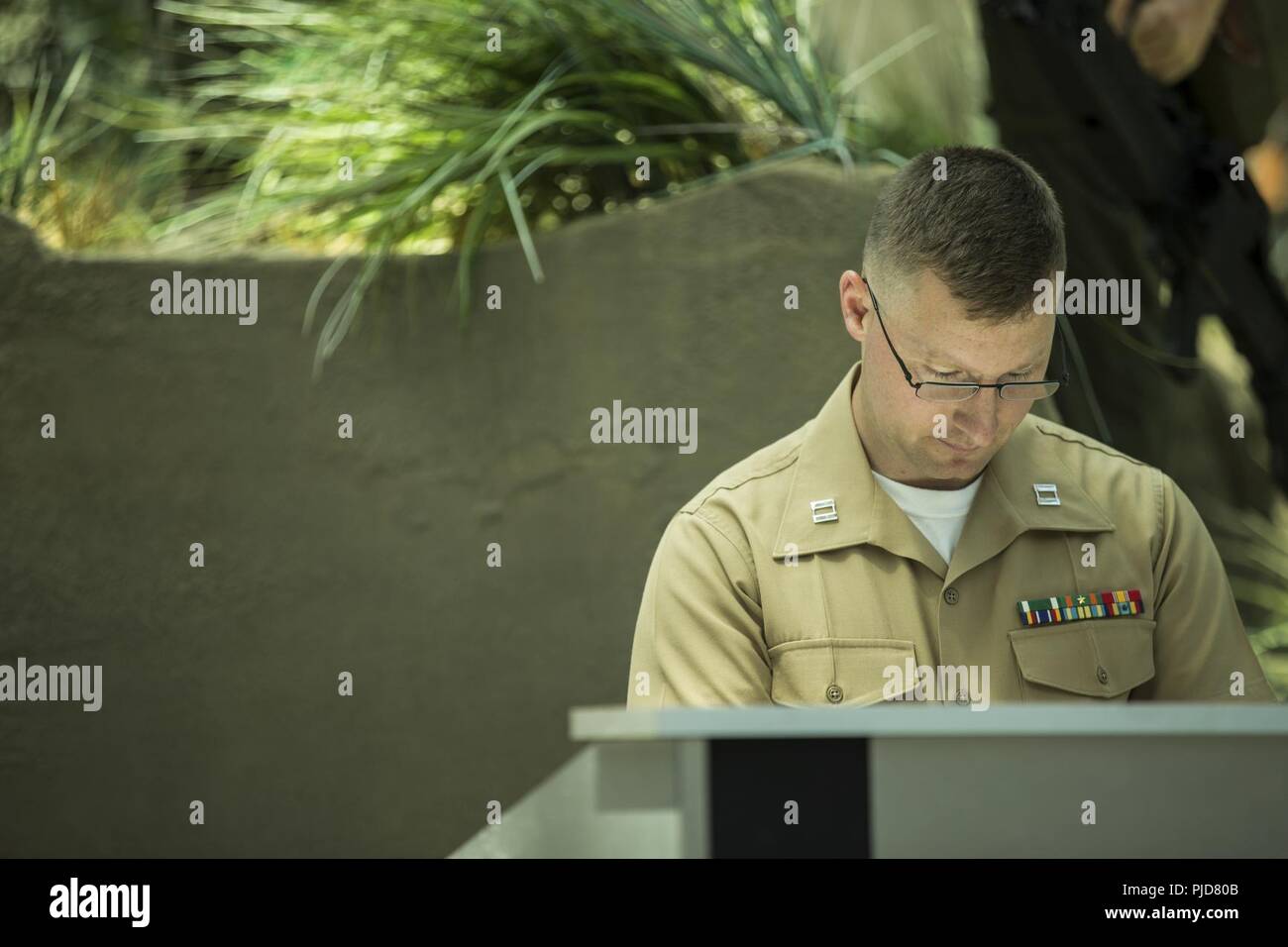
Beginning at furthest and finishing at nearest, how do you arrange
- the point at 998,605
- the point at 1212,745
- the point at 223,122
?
1. the point at 223,122
2. the point at 998,605
3. the point at 1212,745

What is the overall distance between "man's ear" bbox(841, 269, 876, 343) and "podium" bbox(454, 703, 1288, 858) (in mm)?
703

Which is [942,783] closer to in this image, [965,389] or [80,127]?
[965,389]

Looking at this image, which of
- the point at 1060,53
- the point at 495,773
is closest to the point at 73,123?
the point at 495,773

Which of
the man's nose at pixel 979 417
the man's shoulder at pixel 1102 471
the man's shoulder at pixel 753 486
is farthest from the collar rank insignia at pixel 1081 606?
the man's shoulder at pixel 753 486

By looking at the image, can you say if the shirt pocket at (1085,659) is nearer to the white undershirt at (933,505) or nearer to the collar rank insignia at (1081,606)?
the collar rank insignia at (1081,606)

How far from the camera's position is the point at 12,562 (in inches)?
113

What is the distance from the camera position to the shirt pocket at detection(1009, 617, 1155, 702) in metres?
1.87

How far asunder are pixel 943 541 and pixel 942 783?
652mm

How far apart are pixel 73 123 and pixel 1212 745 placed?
3.16 m

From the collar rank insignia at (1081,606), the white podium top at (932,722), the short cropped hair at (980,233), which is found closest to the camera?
the white podium top at (932,722)

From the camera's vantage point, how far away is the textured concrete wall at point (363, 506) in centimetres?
284

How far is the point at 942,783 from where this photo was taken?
4.33 ft

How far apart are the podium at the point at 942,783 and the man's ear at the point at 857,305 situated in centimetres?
70
